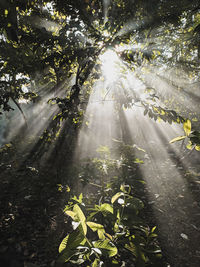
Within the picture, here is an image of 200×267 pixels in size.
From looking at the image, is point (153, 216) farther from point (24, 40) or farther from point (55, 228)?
point (24, 40)

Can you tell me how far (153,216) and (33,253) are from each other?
1.48m

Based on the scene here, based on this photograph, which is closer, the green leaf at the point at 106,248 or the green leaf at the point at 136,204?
the green leaf at the point at 106,248

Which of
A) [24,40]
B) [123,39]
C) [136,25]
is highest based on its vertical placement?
[136,25]

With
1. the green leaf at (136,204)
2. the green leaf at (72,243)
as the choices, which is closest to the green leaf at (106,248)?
the green leaf at (72,243)

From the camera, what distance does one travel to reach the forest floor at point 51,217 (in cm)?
140

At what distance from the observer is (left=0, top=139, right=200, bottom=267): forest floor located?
1.40 metres

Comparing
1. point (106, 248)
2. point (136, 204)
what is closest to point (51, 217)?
point (136, 204)

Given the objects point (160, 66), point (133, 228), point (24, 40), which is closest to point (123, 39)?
point (24, 40)

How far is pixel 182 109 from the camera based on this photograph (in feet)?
17.9

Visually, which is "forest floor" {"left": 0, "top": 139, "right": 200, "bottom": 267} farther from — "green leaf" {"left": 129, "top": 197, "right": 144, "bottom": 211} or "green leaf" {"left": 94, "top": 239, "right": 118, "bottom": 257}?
"green leaf" {"left": 129, "top": 197, "right": 144, "bottom": 211}

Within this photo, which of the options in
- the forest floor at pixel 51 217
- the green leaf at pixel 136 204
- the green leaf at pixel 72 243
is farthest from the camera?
the forest floor at pixel 51 217

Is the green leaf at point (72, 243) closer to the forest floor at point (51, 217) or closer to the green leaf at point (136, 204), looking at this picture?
the green leaf at point (136, 204)

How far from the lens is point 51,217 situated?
178 cm

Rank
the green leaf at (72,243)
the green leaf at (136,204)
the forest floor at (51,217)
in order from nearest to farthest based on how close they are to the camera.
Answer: the green leaf at (72,243), the green leaf at (136,204), the forest floor at (51,217)
